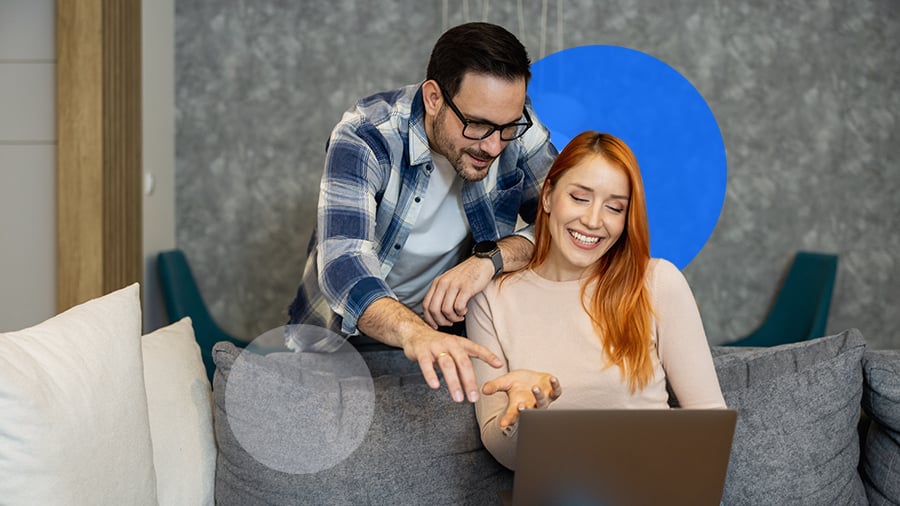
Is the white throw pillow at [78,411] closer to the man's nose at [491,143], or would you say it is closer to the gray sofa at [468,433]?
the gray sofa at [468,433]

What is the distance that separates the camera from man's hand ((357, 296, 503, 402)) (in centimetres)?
130

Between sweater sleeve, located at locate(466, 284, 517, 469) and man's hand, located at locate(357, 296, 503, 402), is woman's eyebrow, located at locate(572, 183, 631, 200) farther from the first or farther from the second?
man's hand, located at locate(357, 296, 503, 402)

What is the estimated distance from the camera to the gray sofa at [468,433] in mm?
1698

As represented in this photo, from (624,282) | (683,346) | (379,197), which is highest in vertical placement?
(379,197)

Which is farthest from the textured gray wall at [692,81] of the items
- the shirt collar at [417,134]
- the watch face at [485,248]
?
the watch face at [485,248]

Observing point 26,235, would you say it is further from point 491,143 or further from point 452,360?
point 452,360

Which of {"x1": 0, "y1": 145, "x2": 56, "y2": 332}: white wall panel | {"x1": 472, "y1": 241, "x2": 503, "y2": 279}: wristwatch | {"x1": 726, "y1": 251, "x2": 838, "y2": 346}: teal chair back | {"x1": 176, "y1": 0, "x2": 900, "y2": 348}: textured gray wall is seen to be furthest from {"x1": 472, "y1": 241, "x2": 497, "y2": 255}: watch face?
{"x1": 726, "y1": 251, "x2": 838, "y2": 346}: teal chair back

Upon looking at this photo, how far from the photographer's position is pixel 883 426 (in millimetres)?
1992

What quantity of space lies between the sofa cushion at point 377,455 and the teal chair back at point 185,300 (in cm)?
192

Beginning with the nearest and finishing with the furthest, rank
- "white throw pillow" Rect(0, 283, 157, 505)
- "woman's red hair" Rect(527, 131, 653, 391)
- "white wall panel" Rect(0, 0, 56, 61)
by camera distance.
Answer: "white throw pillow" Rect(0, 283, 157, 505)
"woman's red hair" Rect(527, 131, 653, 391)
"white wall panel" Rect(0, 0, 56, 61)

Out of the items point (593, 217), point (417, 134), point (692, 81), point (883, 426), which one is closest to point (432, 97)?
point (417, 134)

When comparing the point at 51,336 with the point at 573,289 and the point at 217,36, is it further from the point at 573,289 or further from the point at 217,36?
the point at 217,36

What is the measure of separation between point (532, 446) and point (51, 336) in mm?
791

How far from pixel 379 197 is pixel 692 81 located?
2.60 metres
